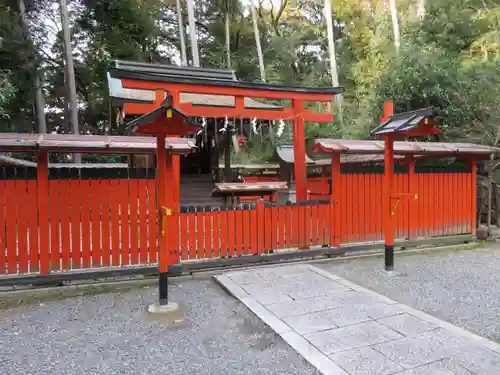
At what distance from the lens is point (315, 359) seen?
3.07 metres

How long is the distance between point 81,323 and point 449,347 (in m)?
3.64

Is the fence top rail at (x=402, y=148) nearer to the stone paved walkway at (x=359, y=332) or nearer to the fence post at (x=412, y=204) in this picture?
the fence post at (x=412, y=204)

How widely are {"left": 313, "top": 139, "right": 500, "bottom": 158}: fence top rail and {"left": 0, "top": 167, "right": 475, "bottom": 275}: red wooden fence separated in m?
0.47

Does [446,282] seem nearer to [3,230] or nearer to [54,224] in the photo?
[54,224]

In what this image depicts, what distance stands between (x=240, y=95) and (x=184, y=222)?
2781 mm

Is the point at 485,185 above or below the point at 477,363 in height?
above

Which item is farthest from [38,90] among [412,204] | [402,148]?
[412,204]

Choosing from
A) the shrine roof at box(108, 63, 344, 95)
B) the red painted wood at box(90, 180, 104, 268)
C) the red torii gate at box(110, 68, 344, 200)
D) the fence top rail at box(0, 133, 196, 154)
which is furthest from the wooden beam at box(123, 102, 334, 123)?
the red painted wood at box(90, 180, 104, 268)

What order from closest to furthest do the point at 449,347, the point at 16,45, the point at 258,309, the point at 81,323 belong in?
the point at 449,347
the point at 81,323
the point at 258,309
the point at 16,45

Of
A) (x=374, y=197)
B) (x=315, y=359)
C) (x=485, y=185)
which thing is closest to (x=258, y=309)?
(x=315, y=359)

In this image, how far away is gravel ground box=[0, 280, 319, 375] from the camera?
3031mm

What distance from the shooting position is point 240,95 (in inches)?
278

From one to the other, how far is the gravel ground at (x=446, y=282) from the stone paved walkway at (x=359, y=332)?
31 cm

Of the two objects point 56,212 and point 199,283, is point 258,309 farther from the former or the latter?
point 56,212
